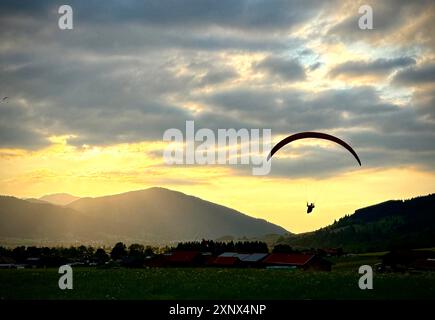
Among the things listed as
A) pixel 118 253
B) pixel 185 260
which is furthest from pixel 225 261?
pixel 118 253

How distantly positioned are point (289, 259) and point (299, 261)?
10.9 ft

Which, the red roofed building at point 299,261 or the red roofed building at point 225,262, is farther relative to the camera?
the red roofed building at point 225,262

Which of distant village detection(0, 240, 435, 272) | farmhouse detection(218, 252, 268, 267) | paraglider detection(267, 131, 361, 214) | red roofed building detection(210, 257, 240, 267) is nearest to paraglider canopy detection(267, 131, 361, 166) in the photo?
paraglider detection(267, 131, 361, 214)

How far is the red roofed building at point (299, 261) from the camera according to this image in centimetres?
8312

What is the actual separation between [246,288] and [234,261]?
61014mm

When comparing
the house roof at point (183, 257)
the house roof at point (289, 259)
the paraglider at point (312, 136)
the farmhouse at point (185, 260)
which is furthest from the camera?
the house roof at point (183, 257)

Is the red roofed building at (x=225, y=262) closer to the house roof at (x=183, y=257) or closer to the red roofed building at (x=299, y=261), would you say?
the house roof at (x=183, y=257)

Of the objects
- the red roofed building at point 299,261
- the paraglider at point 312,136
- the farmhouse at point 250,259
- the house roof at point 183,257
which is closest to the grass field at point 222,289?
the paraglider at point 312,136

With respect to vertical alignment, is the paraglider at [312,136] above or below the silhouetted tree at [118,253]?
above
